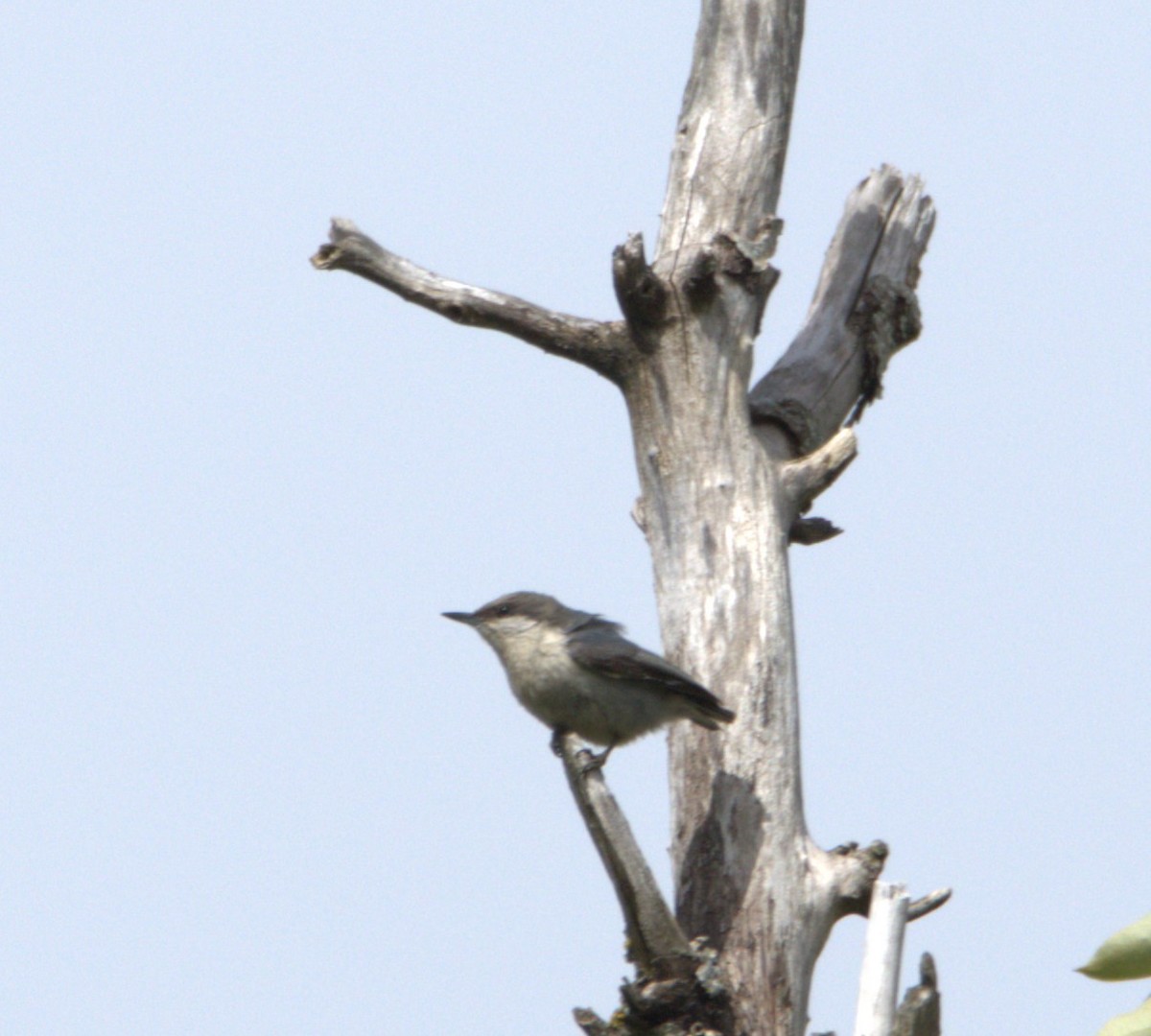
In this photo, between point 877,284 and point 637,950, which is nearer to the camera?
point 637,950

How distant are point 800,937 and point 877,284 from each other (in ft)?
10.0

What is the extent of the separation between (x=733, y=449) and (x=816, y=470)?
33cm

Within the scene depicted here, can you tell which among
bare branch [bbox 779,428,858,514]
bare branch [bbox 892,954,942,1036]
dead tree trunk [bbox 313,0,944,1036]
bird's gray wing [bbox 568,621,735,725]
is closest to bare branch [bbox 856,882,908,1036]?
bare branch [bbox 892,954,942,1036]

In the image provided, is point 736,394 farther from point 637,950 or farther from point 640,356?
point 637,950

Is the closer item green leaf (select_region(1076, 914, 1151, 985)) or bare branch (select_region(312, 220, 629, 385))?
green leaf (select_region(1076, 914, 1151, 985))

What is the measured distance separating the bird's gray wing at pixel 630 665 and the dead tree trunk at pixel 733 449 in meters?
0.11

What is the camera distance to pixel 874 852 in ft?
16.3

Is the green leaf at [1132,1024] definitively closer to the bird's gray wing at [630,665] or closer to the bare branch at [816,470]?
the bird's gray wing at [630,665]

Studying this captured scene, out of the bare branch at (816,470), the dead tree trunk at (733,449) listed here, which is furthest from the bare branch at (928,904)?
the bare branch at (816,470)

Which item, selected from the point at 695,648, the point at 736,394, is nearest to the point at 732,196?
the point at 736,394

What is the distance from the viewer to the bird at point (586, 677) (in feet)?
17.5

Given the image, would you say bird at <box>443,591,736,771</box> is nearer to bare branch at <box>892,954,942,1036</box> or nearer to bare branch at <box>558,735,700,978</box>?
bare branch at <box>558,735,700,978</box>

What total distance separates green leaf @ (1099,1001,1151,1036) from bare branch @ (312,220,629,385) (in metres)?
3.60

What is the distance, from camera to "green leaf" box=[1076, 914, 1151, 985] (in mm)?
2512
